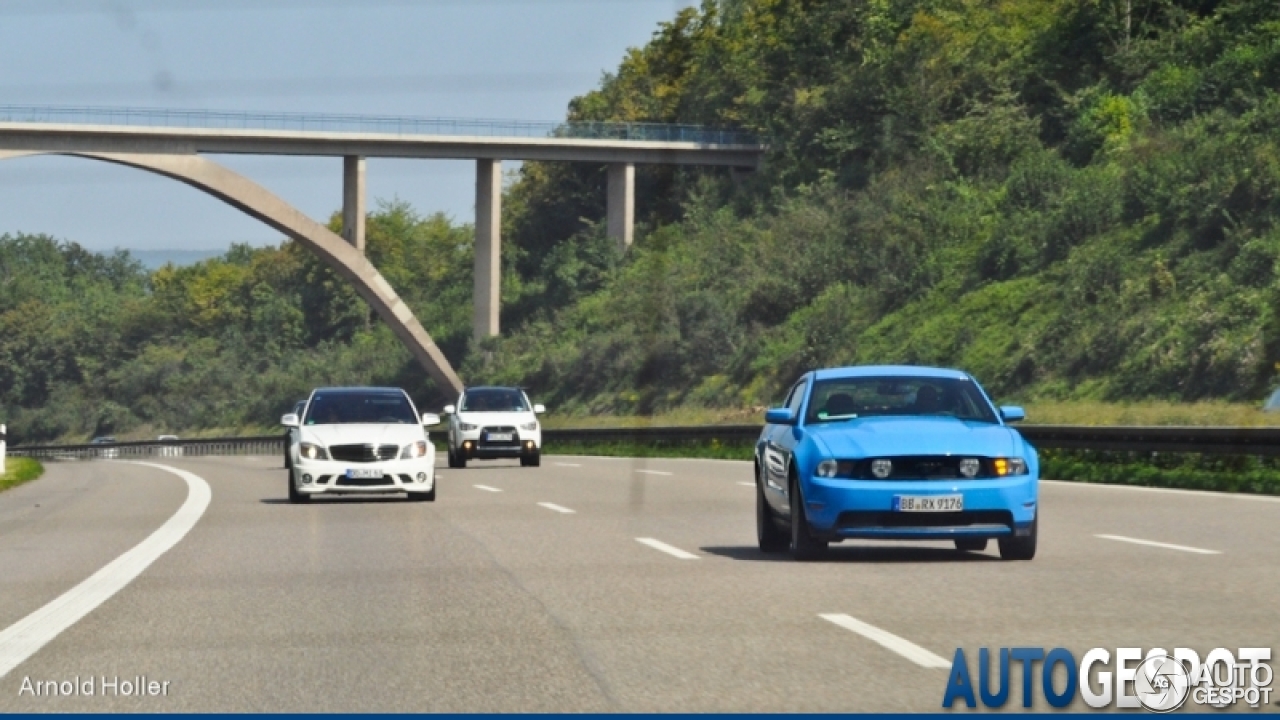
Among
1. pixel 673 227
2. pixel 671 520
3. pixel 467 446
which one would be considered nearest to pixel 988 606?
pixel 671 520

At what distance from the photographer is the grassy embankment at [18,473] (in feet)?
112

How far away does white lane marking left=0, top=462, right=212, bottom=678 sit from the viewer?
1015 centimetres

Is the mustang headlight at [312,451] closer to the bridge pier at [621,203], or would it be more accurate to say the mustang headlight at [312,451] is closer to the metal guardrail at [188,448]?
the metal guardrail at [188,448]

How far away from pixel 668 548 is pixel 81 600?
5.00m

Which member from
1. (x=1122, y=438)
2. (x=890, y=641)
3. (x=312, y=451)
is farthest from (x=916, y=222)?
(x=890, y=641)

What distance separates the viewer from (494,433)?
126 feet

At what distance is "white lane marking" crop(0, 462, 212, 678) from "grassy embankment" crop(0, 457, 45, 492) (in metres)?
14.0

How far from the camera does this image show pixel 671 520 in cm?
1983

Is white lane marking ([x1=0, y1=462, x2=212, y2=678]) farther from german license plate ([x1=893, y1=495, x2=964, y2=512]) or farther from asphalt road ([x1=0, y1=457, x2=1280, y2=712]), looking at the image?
german license plate ([x1=893, y1=495, x2=964, y2=512])

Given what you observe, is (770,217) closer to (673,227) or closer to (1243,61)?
(673,227)

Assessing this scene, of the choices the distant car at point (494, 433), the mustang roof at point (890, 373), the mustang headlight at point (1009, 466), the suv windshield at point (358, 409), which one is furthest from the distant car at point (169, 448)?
the mustang headlight at point (1009, 466)

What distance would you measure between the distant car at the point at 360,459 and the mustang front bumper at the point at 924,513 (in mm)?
10483

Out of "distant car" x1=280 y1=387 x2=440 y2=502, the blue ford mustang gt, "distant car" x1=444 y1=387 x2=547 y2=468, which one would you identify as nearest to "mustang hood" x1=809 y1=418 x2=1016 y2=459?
the blue ford mustang gt

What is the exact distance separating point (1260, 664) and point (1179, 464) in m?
18.6
